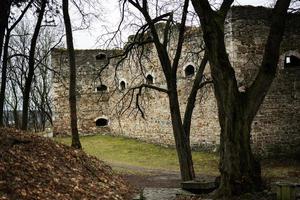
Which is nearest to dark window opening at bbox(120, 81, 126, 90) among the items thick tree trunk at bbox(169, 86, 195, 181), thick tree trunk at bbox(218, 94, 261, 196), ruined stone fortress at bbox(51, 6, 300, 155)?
ruined stone fortress at bbox(51, 6, 300, 155)

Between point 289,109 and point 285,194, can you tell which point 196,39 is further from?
point 285,194

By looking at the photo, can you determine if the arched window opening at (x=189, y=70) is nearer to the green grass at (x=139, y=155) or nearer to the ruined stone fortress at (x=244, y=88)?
the ruined stone fortress at (x=244, y=88)

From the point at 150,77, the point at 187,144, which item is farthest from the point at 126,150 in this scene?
the point at 187,144

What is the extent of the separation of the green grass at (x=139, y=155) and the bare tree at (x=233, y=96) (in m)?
7.88

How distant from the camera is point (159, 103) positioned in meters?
23.1

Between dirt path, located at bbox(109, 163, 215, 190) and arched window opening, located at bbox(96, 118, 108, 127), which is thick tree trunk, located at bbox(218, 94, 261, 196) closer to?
dirt path, located at bbox(109, 163, 215, 190)

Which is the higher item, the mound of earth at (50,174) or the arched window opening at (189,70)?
the arched window opening at (189,70)

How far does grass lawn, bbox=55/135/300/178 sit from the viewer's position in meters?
16.5

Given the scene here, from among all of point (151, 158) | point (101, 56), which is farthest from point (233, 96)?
point (101, 56)

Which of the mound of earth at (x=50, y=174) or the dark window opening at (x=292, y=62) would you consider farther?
the dark window opening at (x=292, y=62)

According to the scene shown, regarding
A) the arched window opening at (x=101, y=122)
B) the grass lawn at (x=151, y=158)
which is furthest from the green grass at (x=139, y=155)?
the arched window opening at (x=101, y=122)

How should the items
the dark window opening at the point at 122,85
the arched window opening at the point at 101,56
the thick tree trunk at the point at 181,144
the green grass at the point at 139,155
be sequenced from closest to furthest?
the thick tree trunk at the point at 181,144 < the green grass at the point at 139,155 < the dark window opening at the point at 122,85 < the arched window opening at the point at 101,56

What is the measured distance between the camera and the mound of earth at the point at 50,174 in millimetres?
7535

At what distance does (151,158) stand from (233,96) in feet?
39.8
